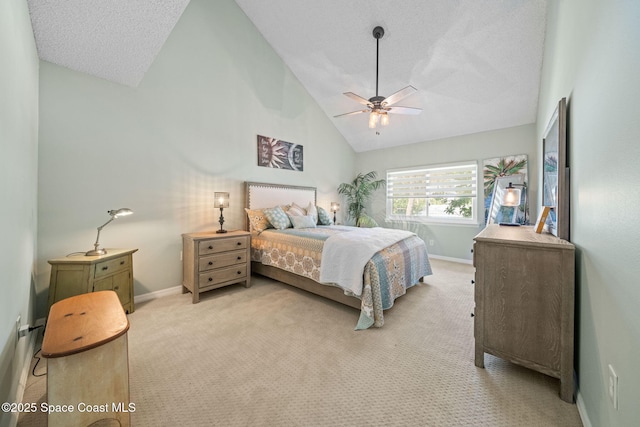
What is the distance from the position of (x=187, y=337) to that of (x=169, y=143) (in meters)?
2.32

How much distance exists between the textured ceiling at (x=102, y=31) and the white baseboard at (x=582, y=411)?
3910 millimetres

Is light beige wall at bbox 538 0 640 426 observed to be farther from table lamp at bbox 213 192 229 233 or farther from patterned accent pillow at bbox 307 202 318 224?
table lamp at bbox 213 192 229 233

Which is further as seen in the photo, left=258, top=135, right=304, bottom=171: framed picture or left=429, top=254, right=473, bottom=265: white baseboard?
left=429, top=254, right=473, bottom=265: white baseboard

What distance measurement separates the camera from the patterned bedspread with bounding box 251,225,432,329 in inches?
88.0

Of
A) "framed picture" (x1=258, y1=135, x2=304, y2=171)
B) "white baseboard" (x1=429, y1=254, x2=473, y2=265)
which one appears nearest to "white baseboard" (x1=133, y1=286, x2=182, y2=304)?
"framed picture" (x1=258, y1=135, x2=304, y2=171)

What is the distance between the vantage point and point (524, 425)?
123 centimetres

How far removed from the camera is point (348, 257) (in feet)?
8.02

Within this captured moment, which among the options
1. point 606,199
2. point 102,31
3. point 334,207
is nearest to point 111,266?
point 102,31

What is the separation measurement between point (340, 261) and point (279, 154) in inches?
103

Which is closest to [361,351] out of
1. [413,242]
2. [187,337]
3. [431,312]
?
[431,312]

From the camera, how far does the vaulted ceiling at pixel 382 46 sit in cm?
203

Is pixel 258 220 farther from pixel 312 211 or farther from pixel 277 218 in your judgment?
pixel 312 211

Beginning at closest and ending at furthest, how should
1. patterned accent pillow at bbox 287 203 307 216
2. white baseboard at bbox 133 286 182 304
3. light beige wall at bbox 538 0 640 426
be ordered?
light beige wall at bbox 538 0 640 426 < white baseboard at bbox 133 286 182 304 < patterned accent pillow at bbox 287 203 307 216

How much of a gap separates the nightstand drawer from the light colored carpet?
19.5 inches
